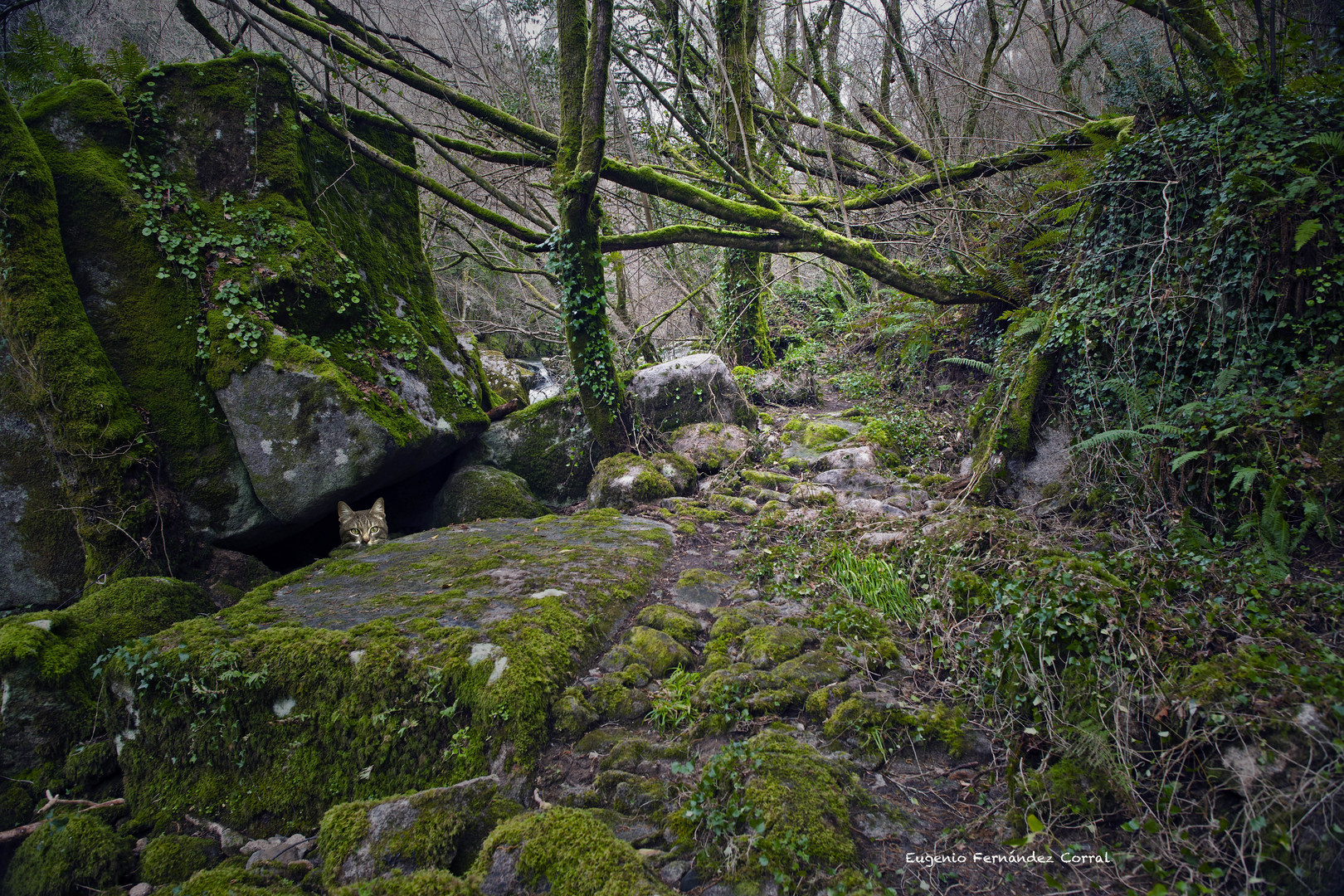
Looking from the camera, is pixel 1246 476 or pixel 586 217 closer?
pixel 1246 476

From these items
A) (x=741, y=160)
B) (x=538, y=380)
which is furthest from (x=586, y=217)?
(x=538, y=380)

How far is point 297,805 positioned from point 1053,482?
5441mm

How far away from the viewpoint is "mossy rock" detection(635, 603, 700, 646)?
Result: 369 cm

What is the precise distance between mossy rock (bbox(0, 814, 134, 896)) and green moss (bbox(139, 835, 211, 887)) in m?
0.12

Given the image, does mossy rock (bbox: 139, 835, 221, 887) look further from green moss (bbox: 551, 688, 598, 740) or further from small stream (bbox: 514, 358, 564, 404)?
small stream (bbox: 514, 358, 564, 404)

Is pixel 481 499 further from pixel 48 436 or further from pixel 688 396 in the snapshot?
pixel 48 436

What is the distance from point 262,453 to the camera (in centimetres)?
538

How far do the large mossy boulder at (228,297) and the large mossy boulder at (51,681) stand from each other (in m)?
1.86

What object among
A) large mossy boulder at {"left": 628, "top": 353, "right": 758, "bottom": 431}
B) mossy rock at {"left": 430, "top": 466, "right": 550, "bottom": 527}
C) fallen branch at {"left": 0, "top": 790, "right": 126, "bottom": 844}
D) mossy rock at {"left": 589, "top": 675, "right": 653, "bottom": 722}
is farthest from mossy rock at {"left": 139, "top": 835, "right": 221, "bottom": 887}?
large mossy boulder at {"left": 628, "top": 353, "right": 758, "bottom": 431}

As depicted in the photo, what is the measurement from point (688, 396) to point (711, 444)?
1.00 m

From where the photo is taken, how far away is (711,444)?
747cm

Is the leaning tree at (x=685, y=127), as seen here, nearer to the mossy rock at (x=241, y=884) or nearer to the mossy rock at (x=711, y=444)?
the mossy rock at (x=711, y=444)

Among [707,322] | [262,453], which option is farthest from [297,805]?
[707,322]

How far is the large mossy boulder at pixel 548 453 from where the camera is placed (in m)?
7.58
